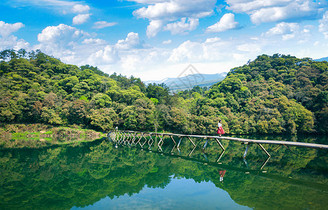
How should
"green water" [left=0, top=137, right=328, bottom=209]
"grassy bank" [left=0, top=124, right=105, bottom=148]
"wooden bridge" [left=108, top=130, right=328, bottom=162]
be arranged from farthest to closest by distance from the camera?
"grassy bank" [left=0, top=124, right=105, bottom=148] → "wooden bridge" [left=108, top=130, right=328, bottom=162] → "green water" [left=0, top=137, right=328, bottom=209]

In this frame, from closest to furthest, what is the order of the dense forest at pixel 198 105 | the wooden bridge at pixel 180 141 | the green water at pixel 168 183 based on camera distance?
the green water at pixel 168 183 → the wooden bridge at pixel 180 141 → the dense forest at pixel 198 105

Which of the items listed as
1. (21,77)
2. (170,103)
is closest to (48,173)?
(170,103)

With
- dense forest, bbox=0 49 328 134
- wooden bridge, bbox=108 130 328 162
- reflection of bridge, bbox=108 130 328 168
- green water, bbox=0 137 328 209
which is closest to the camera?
green water, bbox=0 137 328 209

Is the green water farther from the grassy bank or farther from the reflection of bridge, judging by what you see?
the grassy bank

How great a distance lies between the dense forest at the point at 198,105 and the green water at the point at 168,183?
18.1 m

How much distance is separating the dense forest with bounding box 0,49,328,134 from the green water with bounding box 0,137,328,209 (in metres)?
18.1

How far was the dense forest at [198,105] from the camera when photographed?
3400 centimetres

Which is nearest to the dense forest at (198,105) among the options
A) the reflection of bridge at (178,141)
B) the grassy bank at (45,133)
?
the grassy bank at (45,133)

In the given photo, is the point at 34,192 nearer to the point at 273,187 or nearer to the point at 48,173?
the point at 48,173

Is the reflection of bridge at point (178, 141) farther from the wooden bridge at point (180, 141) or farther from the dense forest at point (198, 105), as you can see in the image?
the dense forest at point (198, 105)

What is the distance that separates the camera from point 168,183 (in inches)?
481

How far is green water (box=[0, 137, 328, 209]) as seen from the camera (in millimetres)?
9281

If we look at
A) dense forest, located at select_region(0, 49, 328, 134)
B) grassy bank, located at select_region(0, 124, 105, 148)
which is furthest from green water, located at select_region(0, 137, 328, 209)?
dense forest, located at select_region(0, 49, 328, 134)

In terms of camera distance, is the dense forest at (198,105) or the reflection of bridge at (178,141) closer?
the reflection of bridge at (178,141)
